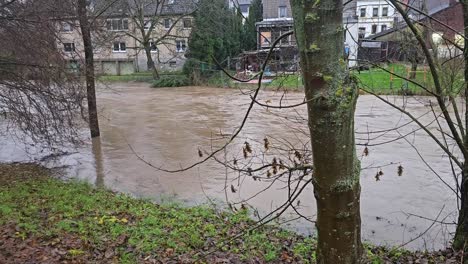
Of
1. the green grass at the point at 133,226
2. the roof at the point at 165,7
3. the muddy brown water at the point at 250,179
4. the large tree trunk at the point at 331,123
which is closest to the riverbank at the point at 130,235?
the green grass at the point at 133,226

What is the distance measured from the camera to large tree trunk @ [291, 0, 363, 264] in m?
1.44

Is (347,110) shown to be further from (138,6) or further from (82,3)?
(138,6)

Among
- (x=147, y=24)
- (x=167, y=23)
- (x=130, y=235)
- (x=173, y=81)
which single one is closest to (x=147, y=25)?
(x=147, y=24)

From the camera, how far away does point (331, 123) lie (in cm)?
151

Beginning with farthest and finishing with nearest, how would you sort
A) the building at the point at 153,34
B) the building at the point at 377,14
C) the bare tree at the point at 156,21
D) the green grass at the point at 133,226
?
the bare tree at the point at 156,21 < the building at the point at 153,34 < the green grass at the point at 133,226 < the building at the point at 377,14

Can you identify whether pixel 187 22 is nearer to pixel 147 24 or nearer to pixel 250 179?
pixel 147 24

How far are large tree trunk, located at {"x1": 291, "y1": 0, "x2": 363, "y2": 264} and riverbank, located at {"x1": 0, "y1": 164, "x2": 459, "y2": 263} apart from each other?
2.07 m

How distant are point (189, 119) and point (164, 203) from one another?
10.7 m

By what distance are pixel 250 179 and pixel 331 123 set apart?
8.25 m

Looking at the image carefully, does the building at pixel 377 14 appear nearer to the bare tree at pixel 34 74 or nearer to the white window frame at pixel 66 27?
the bare tree at pixel 34 74

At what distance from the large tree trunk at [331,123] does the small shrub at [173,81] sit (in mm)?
33021

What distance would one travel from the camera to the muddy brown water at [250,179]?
7.29 metres

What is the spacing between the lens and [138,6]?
35156 millimetres

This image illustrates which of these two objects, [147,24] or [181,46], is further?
[181,46]
